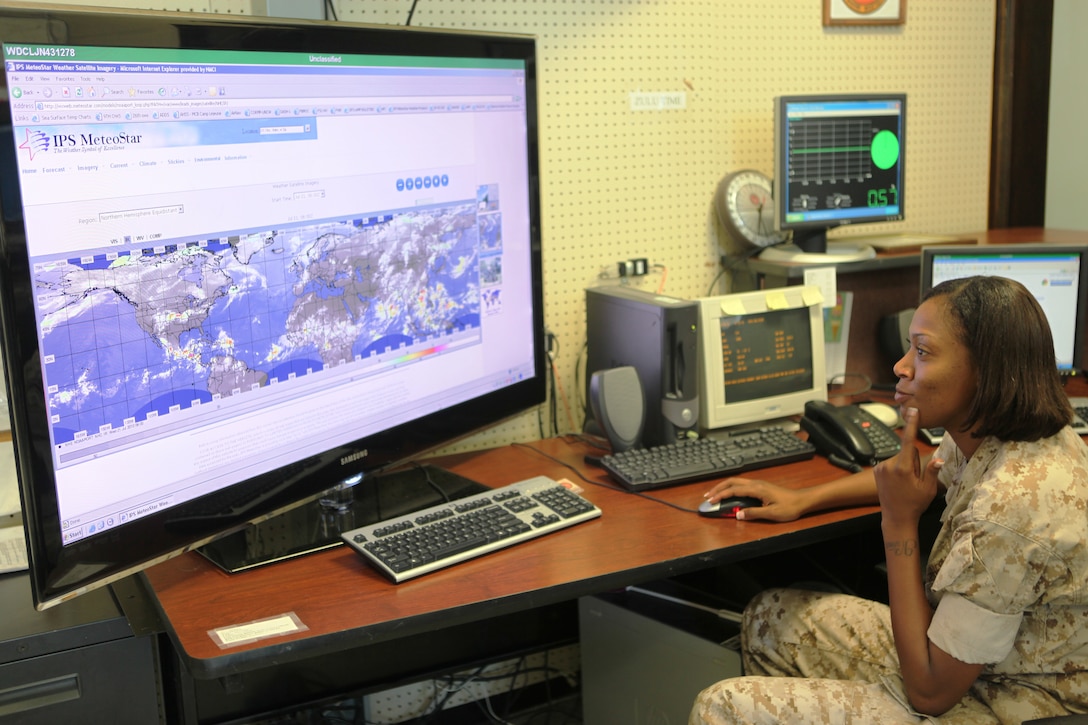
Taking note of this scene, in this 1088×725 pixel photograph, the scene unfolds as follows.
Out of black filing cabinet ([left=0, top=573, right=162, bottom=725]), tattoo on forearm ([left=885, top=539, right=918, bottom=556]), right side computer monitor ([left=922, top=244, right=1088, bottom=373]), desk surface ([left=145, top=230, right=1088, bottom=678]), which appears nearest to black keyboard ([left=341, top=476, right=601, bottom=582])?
desk surface ([left=145, top=230, right=1088, bottom=678])

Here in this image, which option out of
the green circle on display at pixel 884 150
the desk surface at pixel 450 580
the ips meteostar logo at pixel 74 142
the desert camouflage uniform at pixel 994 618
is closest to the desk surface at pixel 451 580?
the desk surface at pixel 450 580

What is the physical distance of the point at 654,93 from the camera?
7.68 feet

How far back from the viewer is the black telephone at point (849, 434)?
6.39 feet

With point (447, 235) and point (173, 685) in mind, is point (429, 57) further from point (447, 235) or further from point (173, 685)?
point (173, 685)

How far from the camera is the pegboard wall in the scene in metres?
2.22

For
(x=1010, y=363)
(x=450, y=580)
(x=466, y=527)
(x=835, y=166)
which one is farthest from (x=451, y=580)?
(x=835, y=166)

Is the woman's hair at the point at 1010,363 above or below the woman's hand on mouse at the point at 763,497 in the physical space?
above

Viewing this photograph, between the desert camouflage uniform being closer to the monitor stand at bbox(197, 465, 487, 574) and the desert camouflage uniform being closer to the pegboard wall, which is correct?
the monitor stand at bbox(197, 465, 487, 574)

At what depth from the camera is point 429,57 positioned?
1755mm

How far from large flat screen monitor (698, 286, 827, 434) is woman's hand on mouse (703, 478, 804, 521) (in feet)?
1.17

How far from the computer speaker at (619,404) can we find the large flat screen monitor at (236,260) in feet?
0.67

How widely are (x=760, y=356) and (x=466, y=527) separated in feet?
2.79

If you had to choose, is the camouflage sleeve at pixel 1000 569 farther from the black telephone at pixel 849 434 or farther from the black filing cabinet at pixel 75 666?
the black filing cabinet at pixel 75 666

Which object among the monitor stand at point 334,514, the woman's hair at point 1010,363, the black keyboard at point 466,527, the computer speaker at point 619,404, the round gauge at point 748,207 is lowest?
the monitor stand at point 334,514
